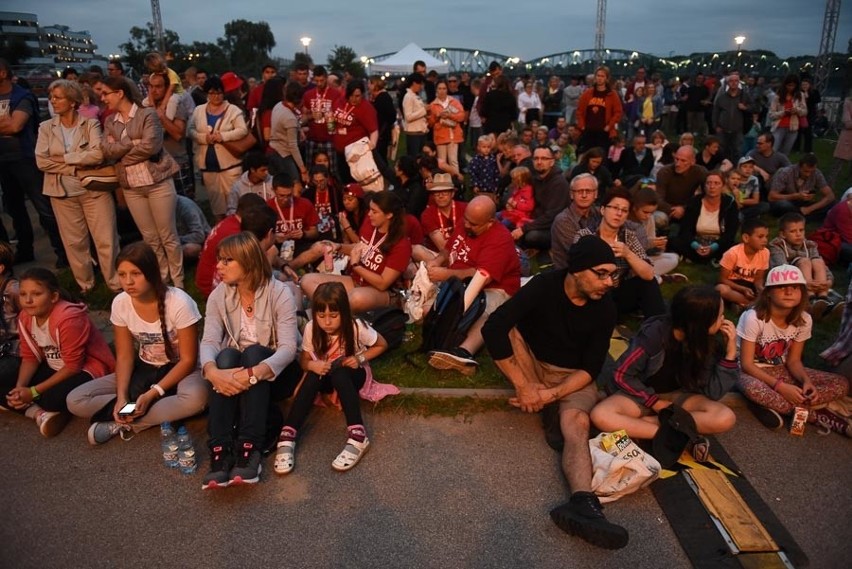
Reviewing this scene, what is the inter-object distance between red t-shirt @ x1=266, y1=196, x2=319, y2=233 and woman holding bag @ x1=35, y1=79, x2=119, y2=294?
5.38 feet

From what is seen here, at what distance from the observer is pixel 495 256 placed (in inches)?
191

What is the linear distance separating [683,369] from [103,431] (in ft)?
12.3

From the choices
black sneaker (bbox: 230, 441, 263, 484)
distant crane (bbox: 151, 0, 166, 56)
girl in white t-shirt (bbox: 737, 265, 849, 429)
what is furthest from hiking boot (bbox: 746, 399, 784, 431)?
distant crane (bbox: 151, 0, 166, 56)

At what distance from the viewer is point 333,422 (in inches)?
160

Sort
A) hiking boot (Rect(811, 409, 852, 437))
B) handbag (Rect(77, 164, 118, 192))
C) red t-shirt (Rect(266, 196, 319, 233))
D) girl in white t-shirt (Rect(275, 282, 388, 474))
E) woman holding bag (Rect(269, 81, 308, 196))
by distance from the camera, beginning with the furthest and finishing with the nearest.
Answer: woman holding bag (Rect(269, 81, 308, 196)), red t-shirt (Rect(266, 196, 319, 233)), handbag (Rect(77, 164, 118, 192)), hiking boot (Rect(811, 409, 852, 437)), girl in white t-shirt (Rect(275, 282, 388, 474))

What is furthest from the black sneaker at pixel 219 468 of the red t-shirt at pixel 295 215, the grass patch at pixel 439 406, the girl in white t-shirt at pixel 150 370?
the red t-shirt at pixel 295 215

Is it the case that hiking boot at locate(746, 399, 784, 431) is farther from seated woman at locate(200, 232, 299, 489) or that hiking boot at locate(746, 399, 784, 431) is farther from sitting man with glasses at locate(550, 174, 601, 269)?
seated woman at locate(200, 232, 299, 489)

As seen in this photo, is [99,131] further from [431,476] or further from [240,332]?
[431,476]

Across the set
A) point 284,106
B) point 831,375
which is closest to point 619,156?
point 284,106

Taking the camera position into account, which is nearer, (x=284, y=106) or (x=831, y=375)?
(x=831, y=375)

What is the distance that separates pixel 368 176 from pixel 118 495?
4.98 metres

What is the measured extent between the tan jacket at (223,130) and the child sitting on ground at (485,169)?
360 centimetres

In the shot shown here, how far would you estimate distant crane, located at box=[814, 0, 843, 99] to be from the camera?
59.0ft

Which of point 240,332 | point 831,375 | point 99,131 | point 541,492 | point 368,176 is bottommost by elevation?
point 541,492
